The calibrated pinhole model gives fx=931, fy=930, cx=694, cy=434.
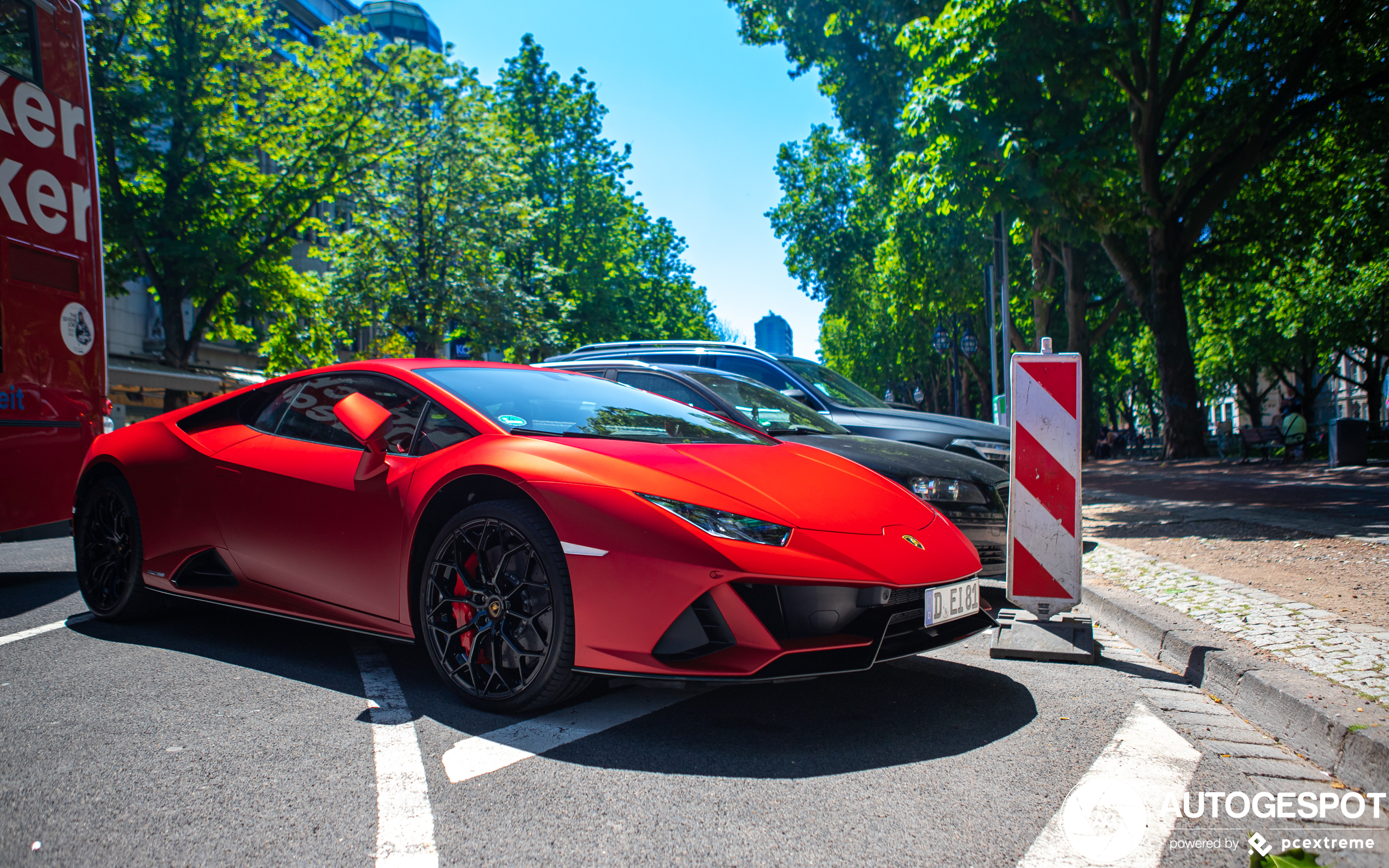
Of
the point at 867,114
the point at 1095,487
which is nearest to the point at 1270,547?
the point at 1095,487

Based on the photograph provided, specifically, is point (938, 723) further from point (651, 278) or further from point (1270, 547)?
point (651, 278)

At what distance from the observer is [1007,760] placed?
2.83 meters

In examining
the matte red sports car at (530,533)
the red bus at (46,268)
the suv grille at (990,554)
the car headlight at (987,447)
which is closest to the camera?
the matte red sports car at (530,533)

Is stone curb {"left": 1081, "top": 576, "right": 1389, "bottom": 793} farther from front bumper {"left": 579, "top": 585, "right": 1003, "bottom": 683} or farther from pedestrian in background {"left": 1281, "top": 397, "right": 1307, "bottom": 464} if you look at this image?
pedestrian in background {"left": 1281, "top": 397, "right": 1307, "bottom": 464}

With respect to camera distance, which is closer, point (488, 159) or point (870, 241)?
point (488, 159)

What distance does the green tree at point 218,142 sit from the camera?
20.2 m

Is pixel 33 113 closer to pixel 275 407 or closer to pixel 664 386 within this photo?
pixel 275 407

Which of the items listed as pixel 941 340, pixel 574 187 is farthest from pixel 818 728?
pixel 574 187

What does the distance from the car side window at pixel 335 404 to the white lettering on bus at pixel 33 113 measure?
11.6ft

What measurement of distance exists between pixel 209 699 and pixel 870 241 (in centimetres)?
3494

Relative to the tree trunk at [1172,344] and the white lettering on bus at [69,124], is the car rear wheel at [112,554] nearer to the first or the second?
the white lettering on bus at [69,124]

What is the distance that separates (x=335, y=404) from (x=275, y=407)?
24.1 inches

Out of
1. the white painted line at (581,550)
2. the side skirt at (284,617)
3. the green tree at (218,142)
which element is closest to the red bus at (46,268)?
the side skirt at (284,617)

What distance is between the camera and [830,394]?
8602 millimetres
